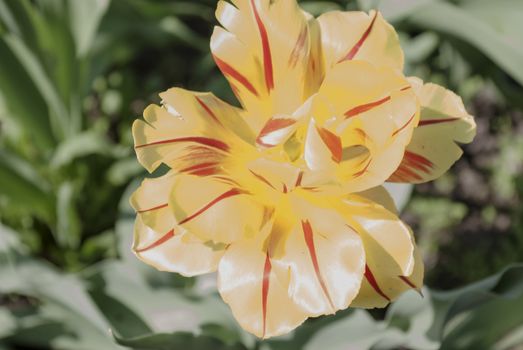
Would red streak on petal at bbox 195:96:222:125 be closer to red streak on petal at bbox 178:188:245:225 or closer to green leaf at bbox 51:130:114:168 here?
red streak on petal at bbox 178:188:245:225

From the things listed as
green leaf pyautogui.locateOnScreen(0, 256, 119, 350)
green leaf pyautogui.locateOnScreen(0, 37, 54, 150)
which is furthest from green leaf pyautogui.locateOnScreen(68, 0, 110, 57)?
green leaf pyautogui.locateOnScreen(0, 256, 119, 350)

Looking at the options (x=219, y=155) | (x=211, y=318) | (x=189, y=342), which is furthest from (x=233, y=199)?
(x=211, y=318)

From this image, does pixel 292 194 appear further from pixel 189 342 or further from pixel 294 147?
pixel 189 342

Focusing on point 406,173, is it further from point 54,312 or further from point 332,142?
point 54,312

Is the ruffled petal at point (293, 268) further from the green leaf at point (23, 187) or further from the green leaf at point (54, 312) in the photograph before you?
the green leaf at point (23, 187)

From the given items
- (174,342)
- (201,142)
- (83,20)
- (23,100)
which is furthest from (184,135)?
(23,100)

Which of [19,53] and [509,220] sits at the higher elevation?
[19,53]

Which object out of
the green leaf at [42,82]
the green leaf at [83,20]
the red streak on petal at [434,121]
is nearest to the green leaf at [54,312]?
the green leaf at [42,82]
